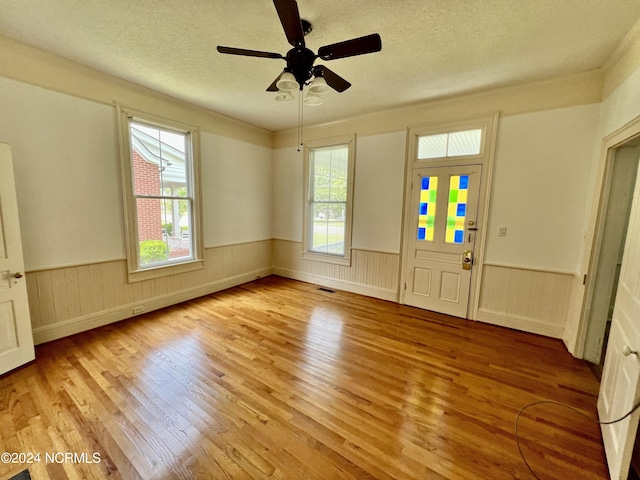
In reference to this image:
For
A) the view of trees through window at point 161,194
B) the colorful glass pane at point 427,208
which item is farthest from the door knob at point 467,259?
the view of trees through window at point 161,194

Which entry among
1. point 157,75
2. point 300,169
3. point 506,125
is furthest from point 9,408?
point 506,125

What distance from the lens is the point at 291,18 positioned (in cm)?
151

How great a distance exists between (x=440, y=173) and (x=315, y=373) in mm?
2878

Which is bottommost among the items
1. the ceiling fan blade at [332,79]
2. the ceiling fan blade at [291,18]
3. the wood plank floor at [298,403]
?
the wood plank floor at [298,403]

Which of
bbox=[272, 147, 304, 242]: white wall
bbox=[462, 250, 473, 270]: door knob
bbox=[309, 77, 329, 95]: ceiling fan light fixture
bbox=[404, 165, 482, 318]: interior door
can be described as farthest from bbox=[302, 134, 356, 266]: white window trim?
bbox=[309, 77, 329, 95]: ceiling fan light fixture

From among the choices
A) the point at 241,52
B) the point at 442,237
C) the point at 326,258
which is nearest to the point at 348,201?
the point at 326,258

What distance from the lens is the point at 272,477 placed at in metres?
1.42

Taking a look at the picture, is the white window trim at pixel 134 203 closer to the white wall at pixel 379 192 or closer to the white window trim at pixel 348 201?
the white window trim at pixel 348 201

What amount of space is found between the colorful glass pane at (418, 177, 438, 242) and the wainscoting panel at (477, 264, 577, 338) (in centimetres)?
82

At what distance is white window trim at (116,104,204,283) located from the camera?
3.12 meters

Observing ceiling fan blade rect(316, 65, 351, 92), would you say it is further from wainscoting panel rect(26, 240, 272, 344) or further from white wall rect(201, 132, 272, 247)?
wainscoting panel rect(26, 240, 272, 344)

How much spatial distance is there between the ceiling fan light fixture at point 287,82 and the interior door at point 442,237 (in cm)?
233

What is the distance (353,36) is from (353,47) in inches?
24.2

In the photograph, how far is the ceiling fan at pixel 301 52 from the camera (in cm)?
153
